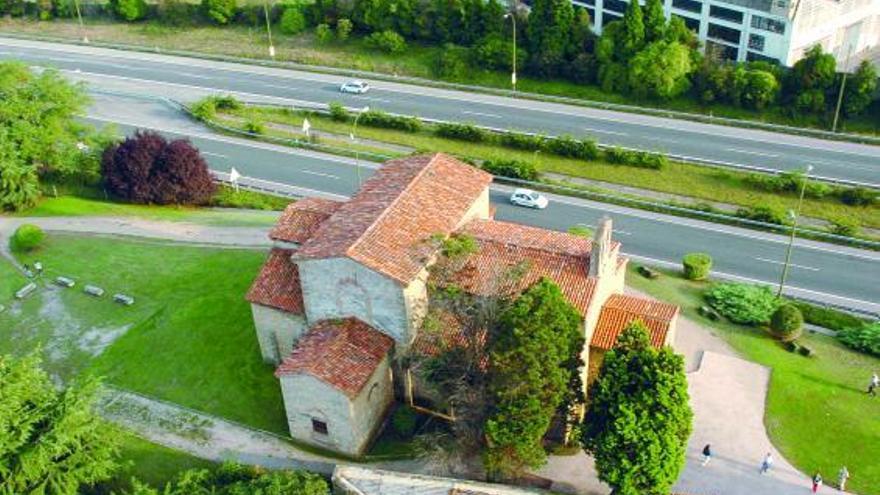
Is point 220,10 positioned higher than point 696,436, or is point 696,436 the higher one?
point 220,10

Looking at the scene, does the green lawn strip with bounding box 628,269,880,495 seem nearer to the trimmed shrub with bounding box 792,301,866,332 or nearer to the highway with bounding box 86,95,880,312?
the trimmed shrub with bounding box 792,301,866,332

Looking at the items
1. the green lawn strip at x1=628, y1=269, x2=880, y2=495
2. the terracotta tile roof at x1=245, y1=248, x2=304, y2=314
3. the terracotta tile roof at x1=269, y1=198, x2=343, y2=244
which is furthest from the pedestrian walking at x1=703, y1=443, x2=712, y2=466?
the terracotta tile roof at x1=269, y1=198, x2=343, y2=244

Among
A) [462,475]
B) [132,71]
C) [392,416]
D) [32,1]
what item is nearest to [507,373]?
[462,475]

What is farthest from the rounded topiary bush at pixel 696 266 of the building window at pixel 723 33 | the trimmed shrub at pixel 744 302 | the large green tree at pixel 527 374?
the building window at pixel 723 33

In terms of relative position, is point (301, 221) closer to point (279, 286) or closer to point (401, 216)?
point (279, 286)

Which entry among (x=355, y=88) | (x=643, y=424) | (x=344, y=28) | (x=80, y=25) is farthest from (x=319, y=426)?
(x=80, y=25)

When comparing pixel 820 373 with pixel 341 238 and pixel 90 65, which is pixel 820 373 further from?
pixel 90 65

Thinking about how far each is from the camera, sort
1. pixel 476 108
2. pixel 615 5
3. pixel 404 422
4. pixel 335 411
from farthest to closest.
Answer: pixel 615 5, pixel 476 108, pixel 404 422, pixel 335 411
